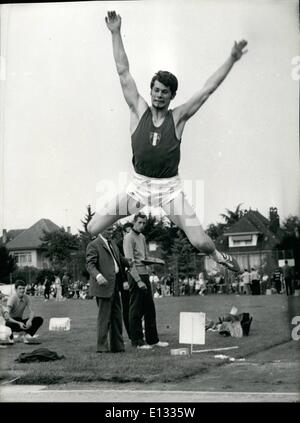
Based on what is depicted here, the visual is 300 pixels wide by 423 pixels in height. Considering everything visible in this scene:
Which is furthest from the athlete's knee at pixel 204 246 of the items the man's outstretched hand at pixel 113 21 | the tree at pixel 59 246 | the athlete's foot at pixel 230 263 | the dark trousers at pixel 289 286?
the man's outstretched hand at pixel 113 21

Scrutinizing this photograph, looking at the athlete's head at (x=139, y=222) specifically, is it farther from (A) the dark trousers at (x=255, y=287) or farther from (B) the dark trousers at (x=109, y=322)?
(A) the dark trousers at (x=255, y=287)

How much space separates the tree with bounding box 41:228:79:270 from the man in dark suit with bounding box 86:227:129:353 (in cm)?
19

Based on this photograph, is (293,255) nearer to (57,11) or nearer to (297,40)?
(297,40)

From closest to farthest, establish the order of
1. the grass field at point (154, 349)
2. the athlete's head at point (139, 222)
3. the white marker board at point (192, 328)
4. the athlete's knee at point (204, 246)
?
1. the grass field at point (154, 349)
2. the white marker board at point (192, 328)
3. the athlete's knee at point (204, 246)
4. the athlete's head at point (139, 222)

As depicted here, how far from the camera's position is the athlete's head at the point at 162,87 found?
6809mm

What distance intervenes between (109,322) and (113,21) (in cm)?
311

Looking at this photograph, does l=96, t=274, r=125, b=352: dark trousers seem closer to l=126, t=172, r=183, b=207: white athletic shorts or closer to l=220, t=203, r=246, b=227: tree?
l=126, t=172, r=183, b=207: white athletic shorts

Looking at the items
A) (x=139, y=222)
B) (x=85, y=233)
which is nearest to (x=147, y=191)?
(x=139, y=222)
